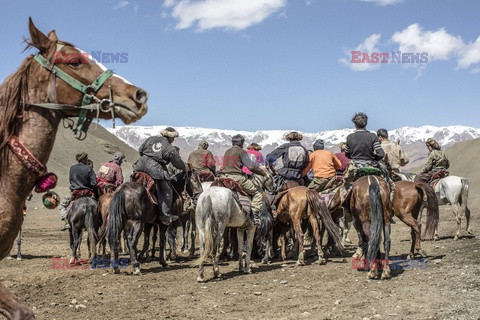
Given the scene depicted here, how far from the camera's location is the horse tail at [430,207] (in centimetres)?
1041

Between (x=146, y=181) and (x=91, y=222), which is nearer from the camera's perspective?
(x=146, y=181)

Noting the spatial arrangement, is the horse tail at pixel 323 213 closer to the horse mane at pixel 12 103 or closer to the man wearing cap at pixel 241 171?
the man wearing cap at pixel 241 171

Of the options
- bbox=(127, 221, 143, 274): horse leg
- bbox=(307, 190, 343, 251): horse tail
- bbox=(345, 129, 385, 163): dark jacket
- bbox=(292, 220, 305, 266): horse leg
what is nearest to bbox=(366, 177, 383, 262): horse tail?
bbox=(345, 129, 385, 163): dark jacket

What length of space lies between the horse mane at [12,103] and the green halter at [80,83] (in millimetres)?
125

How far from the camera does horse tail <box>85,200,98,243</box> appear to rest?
10.9 meters

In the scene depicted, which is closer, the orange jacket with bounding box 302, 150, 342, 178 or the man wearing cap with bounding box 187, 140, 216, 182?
the orange jacket with bounding box 302, 150, 342, 178

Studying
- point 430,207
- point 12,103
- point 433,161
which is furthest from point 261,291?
point 433,161

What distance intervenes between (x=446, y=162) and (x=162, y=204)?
8.91 metres

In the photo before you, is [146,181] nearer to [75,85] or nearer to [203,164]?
[203,164]

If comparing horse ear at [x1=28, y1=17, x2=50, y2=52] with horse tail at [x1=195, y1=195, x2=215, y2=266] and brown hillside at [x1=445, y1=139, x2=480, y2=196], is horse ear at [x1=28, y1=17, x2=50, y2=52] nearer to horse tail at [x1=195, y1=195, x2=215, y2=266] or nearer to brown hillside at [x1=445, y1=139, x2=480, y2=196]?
horse tail at [x1=195, y1=195, x2=215, y2=266]

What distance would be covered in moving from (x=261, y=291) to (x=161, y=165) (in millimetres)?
3782

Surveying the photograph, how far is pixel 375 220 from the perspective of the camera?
8.25 meters

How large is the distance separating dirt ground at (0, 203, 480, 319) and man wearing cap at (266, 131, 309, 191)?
6.55ft

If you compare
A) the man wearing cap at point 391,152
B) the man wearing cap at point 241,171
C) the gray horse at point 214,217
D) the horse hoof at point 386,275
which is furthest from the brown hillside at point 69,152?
the horse hoof at point 386,275
